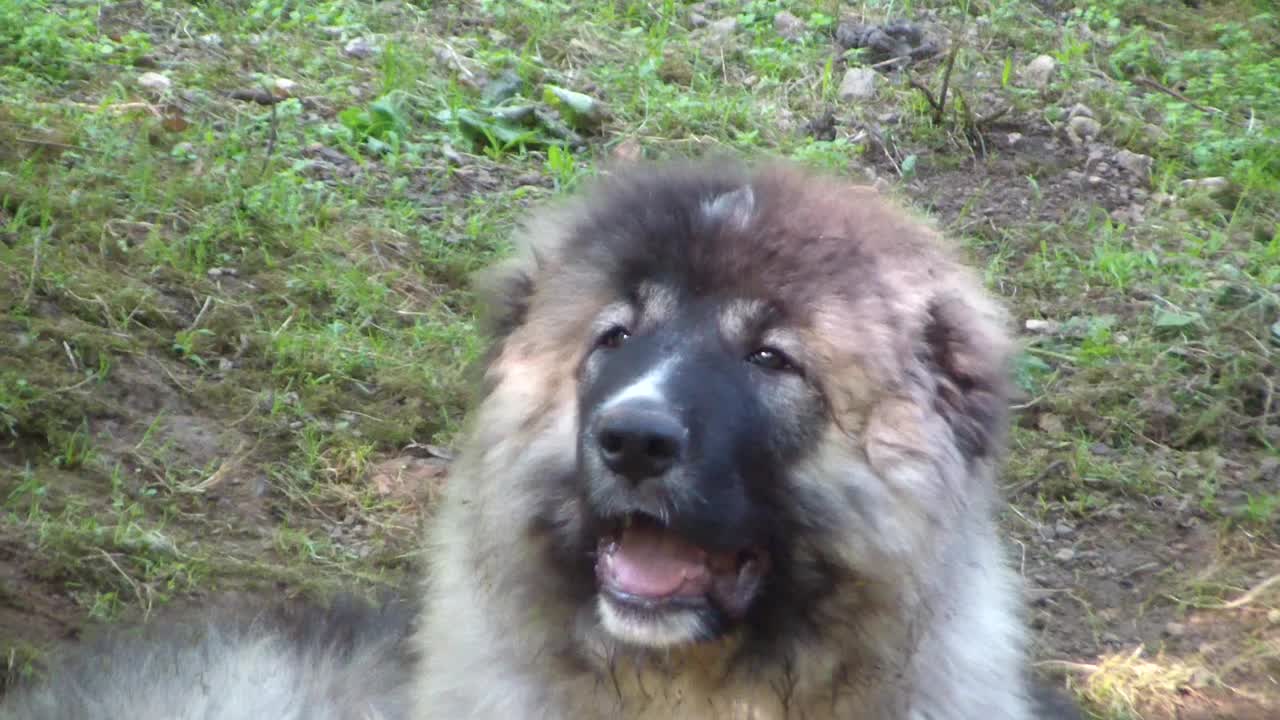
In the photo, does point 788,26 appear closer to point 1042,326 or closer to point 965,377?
point 1042,326

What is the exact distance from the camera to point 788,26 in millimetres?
7887

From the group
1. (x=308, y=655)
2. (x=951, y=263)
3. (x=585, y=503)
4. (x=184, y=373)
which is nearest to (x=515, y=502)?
(x=585, y=503)

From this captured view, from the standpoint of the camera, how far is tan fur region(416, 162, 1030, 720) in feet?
9.72

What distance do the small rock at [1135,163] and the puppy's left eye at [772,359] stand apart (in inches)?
173

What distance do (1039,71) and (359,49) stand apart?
323cm

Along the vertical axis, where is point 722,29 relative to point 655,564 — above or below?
below

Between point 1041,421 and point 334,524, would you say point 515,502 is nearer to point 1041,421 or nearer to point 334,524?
point 334,524

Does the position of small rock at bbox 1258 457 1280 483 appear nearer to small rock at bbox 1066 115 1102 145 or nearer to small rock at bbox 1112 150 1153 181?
small rock at bbox 1112 150 1153 181

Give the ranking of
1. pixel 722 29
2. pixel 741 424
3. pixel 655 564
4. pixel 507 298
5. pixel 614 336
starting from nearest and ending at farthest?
1. pixel 741 424
2. pixel 655 564
3. pixel 614 336
4. pixel 507 298
5. pixel 722 29

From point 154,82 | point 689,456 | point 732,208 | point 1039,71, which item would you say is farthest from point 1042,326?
point 154,82

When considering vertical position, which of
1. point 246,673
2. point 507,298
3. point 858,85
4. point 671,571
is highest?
point 507,298

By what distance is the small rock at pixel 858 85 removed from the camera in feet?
23.8

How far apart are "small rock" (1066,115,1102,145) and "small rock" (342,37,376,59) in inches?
125

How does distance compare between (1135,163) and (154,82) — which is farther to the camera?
(1135,163)
